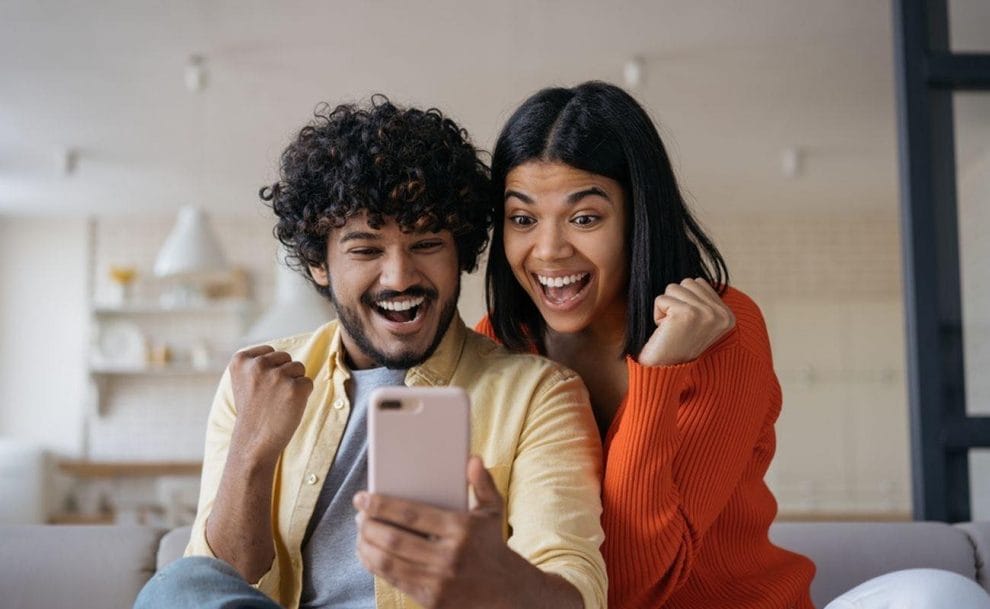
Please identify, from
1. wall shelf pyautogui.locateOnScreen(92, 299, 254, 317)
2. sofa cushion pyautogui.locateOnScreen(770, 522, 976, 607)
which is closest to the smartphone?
sofa cushion pyautogui.locateOnScreen(770, 522, 976, 607)

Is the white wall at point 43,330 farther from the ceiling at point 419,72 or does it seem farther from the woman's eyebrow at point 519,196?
the woman's eyebrow at point 519,196

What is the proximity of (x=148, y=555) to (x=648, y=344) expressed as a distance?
1.11 m

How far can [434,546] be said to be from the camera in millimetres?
1069

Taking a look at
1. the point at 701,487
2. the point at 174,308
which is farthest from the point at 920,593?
the point at 174,308

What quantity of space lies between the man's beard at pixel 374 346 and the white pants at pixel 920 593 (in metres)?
0.76

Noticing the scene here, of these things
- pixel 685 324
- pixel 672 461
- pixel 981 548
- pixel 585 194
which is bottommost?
pixel 981 548

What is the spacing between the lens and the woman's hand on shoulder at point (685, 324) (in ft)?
5.06

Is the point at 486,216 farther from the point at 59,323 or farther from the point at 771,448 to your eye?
the point at 59,323

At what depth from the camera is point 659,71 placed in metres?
5.21

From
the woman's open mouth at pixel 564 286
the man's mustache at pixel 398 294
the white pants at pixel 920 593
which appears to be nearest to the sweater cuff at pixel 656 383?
the woman's open mouth at pixel 564 286

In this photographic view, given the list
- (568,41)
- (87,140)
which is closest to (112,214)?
(87,140)

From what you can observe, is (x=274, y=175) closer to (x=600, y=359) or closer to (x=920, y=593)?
(x=600, y=359)

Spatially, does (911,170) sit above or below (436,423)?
above

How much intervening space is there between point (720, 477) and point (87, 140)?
5.63m
